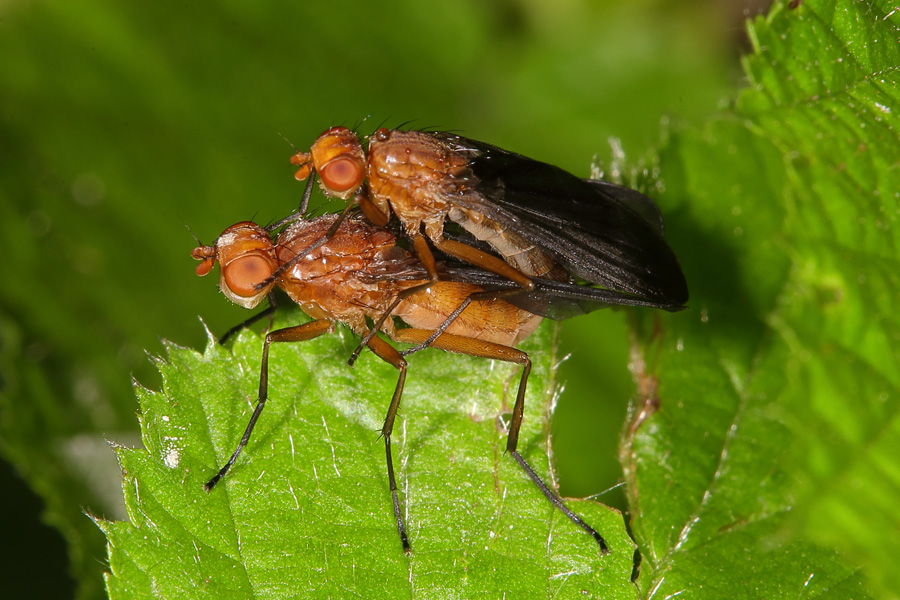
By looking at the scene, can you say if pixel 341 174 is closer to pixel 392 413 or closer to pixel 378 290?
pixel 378 290

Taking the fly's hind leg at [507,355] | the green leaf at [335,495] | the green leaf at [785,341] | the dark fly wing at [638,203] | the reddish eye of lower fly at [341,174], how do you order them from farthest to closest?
the dark fly wing at [638,203] < the reddish eye of lower fly at [341,174] < the fly's hind leg at [507,355] < the green leaf at [335,495] < the green leaf at [785,341]

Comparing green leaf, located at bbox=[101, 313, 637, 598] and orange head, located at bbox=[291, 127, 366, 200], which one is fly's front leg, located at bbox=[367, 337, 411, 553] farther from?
orange head, located at bbox=[291, 127, 366, 200]

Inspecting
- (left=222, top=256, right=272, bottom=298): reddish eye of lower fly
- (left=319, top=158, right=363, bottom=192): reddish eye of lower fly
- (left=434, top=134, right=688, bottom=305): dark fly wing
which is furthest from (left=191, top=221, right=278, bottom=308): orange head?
(left=434, top=134, right=688, bottom=305): dark fly wing

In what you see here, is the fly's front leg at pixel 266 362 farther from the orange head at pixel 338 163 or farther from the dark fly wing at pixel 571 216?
the dark fly wing at pixel 571 216

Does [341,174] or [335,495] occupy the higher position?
[341,174]

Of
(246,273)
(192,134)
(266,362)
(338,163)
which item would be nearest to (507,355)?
(266,362)

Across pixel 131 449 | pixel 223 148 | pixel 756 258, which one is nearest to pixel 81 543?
pixel 131 449

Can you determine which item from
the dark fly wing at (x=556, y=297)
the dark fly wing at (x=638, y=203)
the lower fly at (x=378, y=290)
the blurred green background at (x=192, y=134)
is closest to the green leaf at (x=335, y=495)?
the lower fly at (x=378, y=290)
